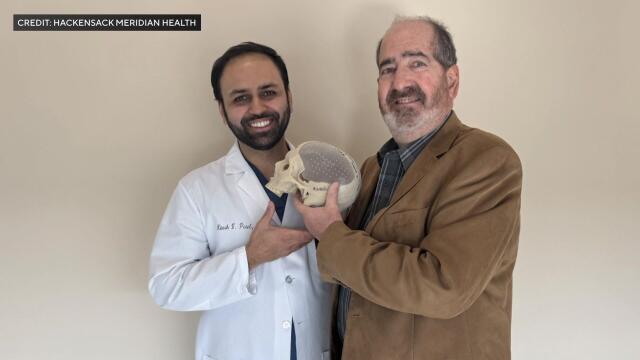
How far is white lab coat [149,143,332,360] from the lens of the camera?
117 cm

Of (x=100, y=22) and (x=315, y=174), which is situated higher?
(x=100, y=22)

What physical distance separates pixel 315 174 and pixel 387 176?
0.19 meters

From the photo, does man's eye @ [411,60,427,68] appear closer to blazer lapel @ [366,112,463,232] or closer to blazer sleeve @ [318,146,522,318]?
blazer lapel @ [366,112,463,232]

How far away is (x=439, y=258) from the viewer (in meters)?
0.89

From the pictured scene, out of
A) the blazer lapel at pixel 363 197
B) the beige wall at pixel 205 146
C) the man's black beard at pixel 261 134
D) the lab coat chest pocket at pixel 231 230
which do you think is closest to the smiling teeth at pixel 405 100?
the blazer lapel at pixel 363 197

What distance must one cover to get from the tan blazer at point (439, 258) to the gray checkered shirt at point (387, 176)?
59mm

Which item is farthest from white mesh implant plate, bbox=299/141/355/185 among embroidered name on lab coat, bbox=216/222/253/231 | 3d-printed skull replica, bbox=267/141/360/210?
embroidered name on lab coat, bbox=216/222/253/231

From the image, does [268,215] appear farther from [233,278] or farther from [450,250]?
[450,250]

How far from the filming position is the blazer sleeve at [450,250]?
88cm

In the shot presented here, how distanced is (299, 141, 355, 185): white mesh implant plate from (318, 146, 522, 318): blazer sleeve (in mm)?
192

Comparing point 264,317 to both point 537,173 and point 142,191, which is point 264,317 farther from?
point 537,173

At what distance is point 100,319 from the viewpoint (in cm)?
165

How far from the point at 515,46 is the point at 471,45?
156 mm

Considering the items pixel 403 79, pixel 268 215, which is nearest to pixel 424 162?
pixel 403 79
